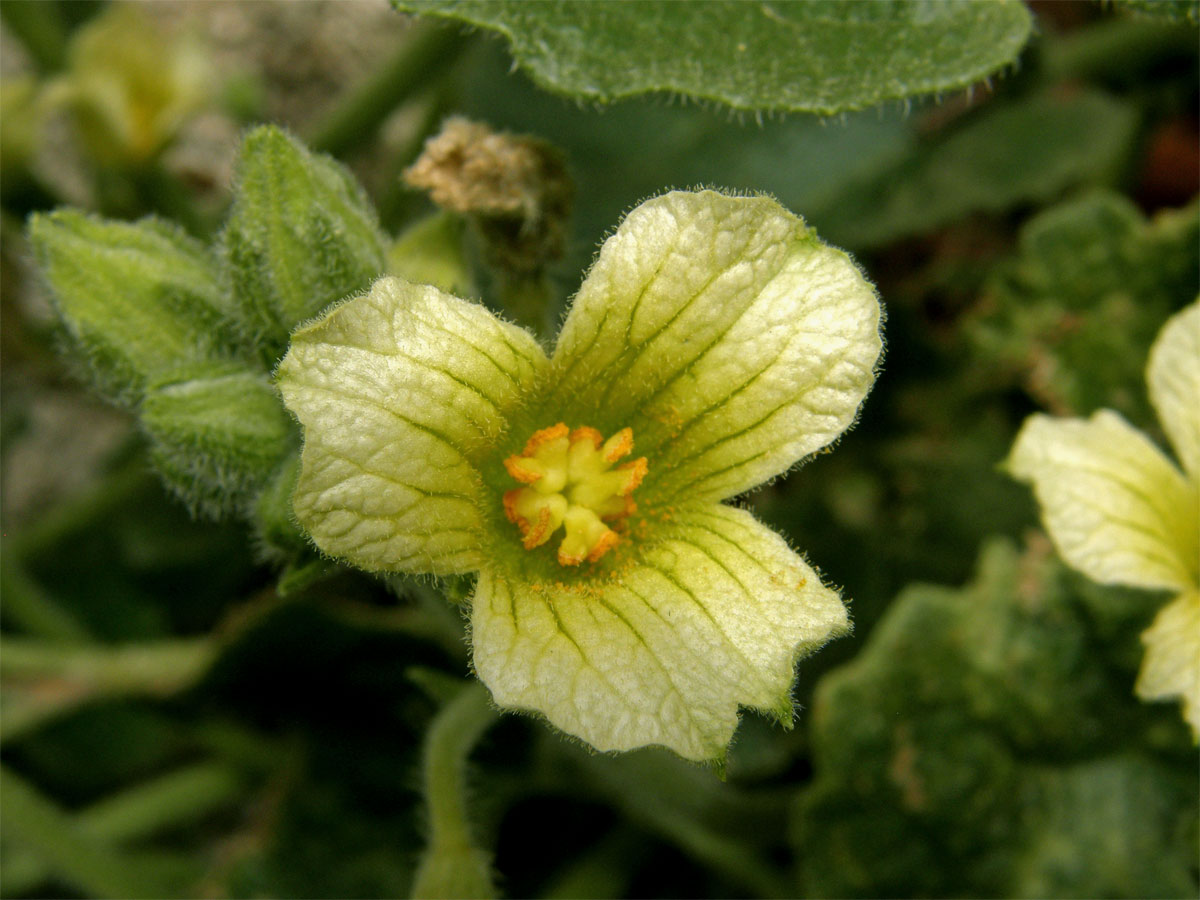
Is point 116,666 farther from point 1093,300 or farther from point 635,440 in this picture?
point 1093,300

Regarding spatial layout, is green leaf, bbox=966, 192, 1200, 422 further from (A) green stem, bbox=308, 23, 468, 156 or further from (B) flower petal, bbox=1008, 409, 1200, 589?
(A) green stem, bbox=308, 23, 468, 156

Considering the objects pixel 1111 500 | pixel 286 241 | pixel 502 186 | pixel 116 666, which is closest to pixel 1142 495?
pixel 1111 500

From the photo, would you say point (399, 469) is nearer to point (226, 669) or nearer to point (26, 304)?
point (226, 669)

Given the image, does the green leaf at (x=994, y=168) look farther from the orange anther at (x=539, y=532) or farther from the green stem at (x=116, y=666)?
the green stem at (x=116, y=666)

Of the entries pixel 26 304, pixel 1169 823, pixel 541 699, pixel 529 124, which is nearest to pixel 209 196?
pixel 26 304

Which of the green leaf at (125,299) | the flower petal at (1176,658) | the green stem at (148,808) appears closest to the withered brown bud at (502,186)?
the green leaf at (125,299)
